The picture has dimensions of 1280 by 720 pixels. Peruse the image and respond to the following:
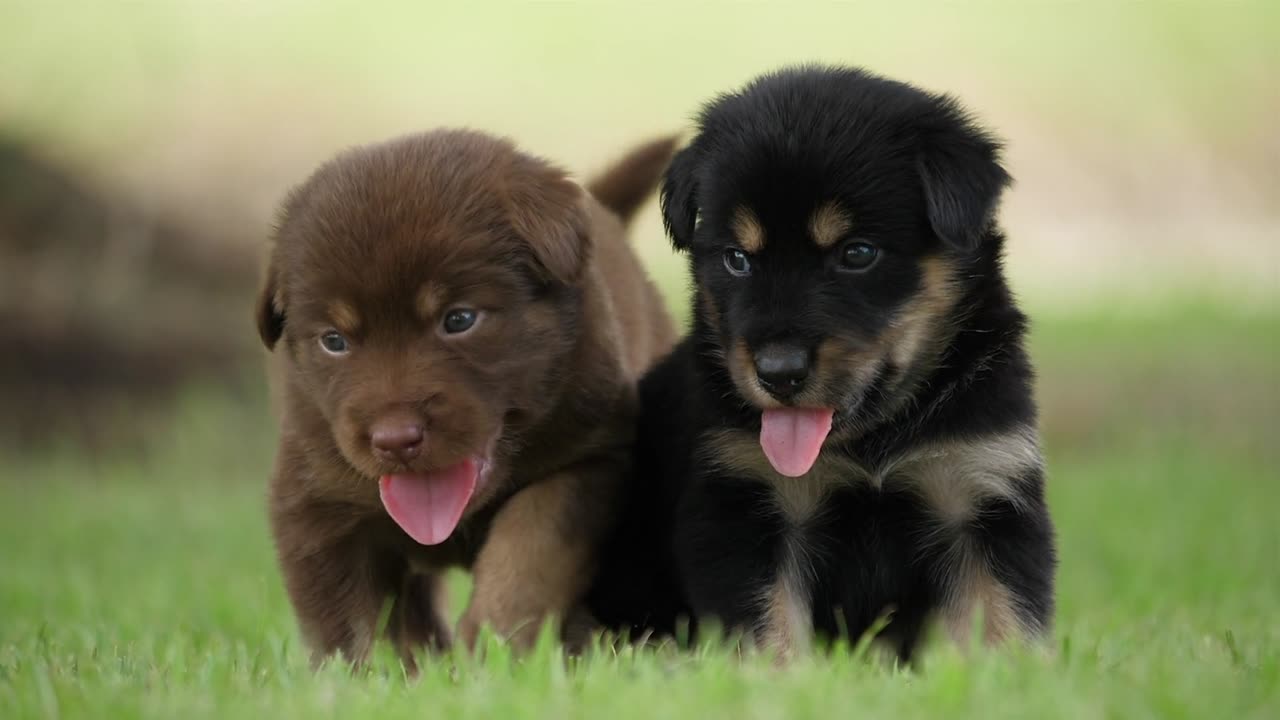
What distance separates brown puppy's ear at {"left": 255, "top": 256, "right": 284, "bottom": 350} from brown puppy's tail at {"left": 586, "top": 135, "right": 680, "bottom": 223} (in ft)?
5.50

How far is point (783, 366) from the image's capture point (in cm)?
349

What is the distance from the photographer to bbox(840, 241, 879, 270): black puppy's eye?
3.65m

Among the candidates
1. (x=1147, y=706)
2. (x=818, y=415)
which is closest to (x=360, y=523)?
(x=818, y=415)

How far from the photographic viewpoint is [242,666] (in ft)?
11.3

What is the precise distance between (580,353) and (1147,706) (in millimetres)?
1933

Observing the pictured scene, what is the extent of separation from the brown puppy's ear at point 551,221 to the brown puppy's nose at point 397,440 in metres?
0.61

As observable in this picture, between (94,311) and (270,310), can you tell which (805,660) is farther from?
(94,311)

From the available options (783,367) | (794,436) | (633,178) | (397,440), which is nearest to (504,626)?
(397,440)

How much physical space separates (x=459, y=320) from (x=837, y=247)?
A: 977 mm

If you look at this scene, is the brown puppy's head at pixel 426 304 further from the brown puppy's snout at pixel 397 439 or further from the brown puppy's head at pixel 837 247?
the brown puppy's head at pixel 837 247

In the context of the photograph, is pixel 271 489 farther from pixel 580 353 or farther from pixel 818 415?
pixel 818 415

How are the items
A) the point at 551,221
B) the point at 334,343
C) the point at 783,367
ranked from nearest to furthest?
the point at 783,367, the point at 334,343, the point at 551,221

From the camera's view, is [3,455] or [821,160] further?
[3,455]

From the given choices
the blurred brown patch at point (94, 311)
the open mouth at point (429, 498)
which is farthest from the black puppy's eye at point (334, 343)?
the blurred brown patch at point (94, 311)
